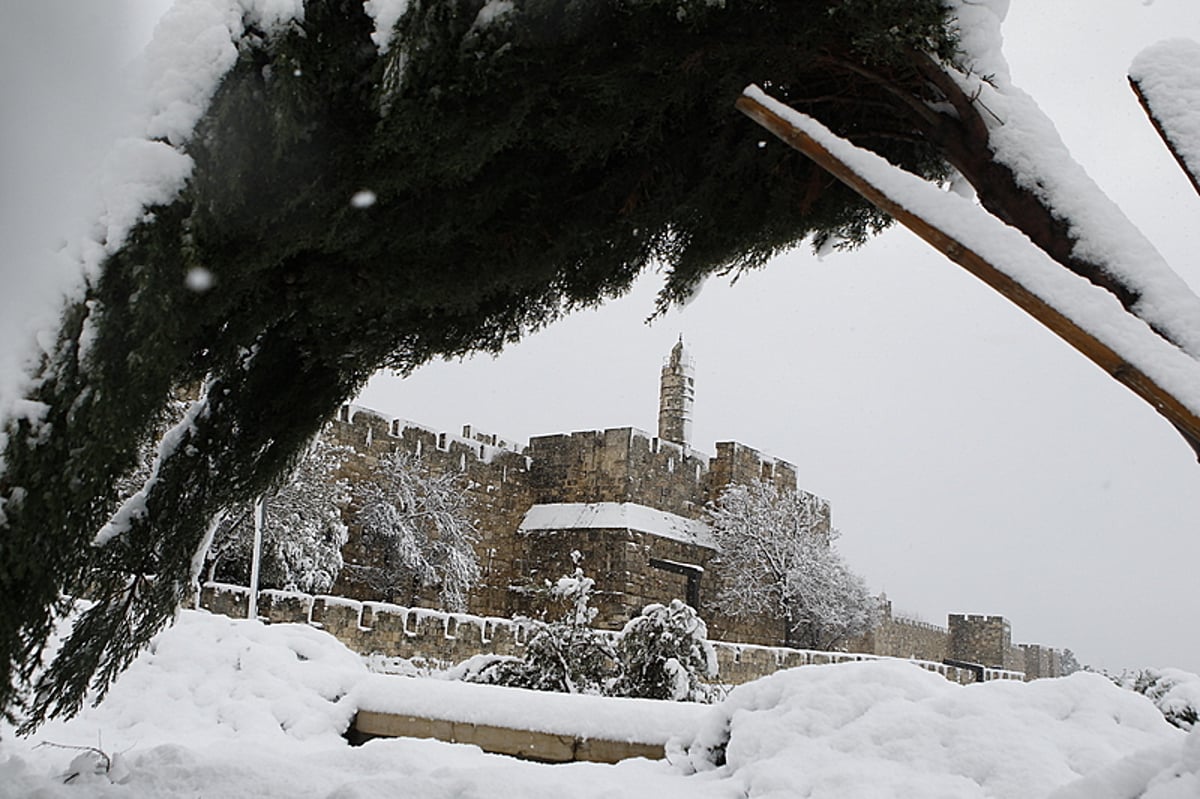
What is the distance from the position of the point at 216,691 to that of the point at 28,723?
2.80m

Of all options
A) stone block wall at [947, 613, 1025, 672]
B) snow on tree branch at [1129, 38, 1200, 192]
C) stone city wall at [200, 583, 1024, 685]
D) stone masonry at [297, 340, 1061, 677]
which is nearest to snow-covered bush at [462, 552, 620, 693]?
stone city wall at [200, 583, 1024, 685]

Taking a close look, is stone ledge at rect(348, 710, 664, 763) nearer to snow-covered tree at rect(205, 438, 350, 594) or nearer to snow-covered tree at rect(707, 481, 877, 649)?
snow-covered tree at rect(205, 438, 350, 594)

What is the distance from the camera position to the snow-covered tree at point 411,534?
59.2 ft

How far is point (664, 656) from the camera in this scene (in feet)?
27.5

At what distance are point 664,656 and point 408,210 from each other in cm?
620

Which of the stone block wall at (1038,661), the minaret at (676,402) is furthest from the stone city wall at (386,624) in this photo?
the stone block wall at (1038,661)

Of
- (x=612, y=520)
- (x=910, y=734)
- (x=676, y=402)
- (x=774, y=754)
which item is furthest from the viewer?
(x=676, y=402)

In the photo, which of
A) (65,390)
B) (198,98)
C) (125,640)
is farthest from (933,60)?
(125,640)

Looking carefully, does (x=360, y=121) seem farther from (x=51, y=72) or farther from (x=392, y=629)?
(x=392, y=629)

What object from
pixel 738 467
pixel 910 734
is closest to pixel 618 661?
pixel 910 734

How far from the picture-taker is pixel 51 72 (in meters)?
Answer: 2.60

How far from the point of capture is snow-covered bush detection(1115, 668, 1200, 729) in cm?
429

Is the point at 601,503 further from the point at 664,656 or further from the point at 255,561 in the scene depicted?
the point at 664,656

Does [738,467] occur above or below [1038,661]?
above
